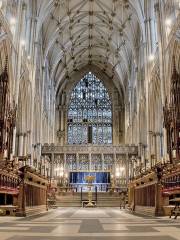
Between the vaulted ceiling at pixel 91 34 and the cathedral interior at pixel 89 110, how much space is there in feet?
0.43

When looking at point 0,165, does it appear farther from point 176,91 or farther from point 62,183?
point 62,183

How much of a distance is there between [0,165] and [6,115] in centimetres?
404

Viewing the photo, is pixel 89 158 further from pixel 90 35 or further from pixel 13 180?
pixel 13 180

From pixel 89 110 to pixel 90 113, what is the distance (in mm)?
485

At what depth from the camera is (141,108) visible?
30.3 meters

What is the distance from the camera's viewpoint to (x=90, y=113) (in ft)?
145

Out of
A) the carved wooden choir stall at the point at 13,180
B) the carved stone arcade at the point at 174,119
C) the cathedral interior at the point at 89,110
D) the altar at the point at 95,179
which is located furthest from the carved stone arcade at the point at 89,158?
the carved stone arcade at the point at 174,119

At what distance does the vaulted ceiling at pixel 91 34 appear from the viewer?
3173cm

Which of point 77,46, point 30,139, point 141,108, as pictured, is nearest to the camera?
point 30,139

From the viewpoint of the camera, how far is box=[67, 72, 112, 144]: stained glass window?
1686 inches

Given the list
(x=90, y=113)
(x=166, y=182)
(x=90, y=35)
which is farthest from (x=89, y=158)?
(x=166, y=182)

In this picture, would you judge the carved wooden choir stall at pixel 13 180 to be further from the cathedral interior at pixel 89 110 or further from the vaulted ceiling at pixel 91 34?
the vaulted ceiling at pixel 91 34

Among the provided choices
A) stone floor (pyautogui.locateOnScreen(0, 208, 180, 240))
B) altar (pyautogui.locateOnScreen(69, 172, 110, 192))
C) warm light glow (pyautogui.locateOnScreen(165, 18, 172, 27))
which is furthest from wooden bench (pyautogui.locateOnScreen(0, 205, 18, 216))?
altar (pyautogui.locateOnScreen(69, 172, 110, 192))

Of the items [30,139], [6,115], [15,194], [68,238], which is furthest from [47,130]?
[68,238]
